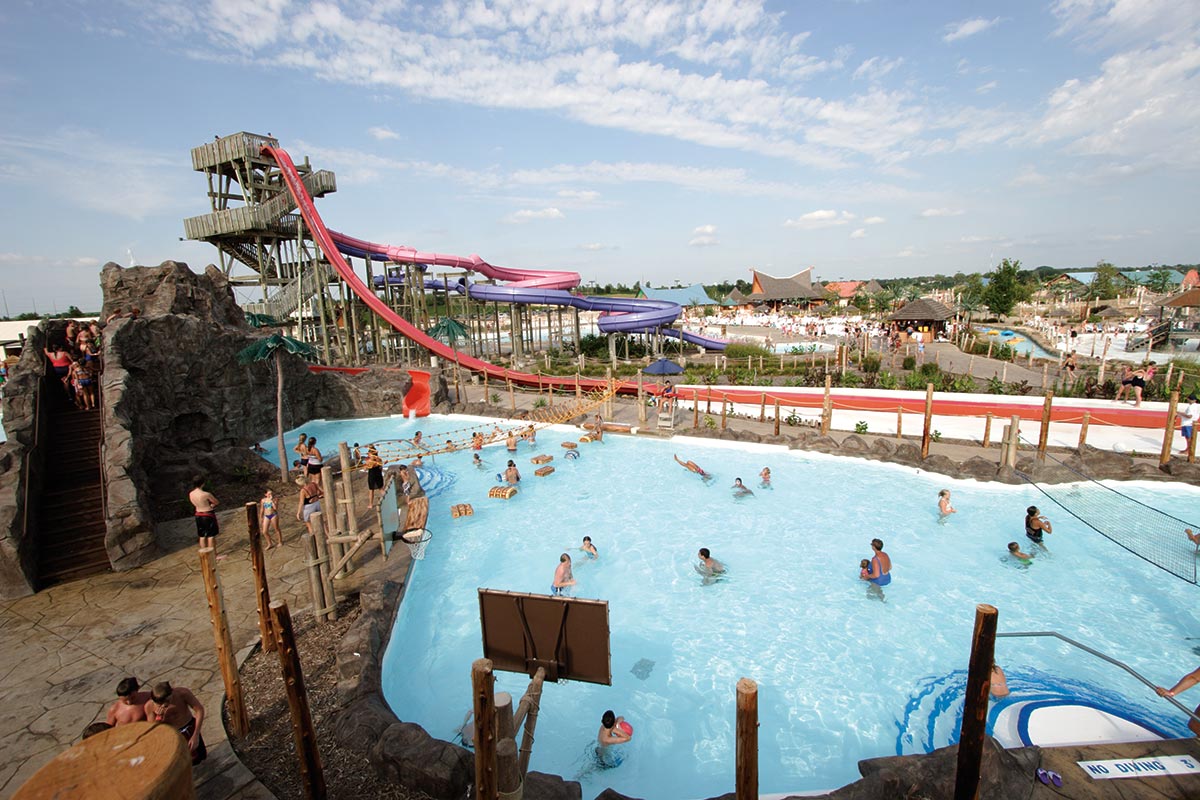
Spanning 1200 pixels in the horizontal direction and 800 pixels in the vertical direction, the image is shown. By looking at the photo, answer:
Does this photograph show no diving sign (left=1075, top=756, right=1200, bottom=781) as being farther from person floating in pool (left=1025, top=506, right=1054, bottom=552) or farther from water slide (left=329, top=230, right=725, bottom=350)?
water slide (left=329, top=230, right=725, bottom=350)

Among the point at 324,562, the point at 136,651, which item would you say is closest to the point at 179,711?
the point at 324,562

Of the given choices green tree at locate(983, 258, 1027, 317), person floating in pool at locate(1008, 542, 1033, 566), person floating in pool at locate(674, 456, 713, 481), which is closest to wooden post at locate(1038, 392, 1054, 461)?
person floating in pool at locate(1008, 542, 1033, 566)

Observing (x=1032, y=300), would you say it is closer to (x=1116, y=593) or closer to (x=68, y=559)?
(x=1116, y=593)

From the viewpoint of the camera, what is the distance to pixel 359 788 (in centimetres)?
437

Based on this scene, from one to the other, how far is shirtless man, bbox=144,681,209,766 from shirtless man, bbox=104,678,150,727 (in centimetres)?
5

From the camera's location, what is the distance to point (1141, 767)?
13.9 feet

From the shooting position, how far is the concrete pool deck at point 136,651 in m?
4.37

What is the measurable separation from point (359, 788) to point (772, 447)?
11219 mm

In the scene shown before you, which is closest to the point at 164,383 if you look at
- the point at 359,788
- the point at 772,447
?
the point at 359,788

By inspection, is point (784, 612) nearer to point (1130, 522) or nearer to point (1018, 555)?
point (1018, 555)

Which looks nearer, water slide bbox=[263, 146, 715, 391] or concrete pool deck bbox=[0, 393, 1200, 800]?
concrete pool deck bbox=[0, 393, 1200, 800]

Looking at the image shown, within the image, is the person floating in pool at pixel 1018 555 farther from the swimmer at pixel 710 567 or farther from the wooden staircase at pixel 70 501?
the wooden staircase at pixel 70 501

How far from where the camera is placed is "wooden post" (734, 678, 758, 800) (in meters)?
3.12

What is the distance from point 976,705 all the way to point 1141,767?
2.10 meters
